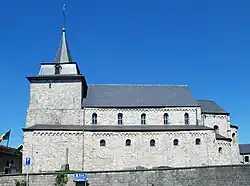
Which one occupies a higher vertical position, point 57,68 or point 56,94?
point 57,68

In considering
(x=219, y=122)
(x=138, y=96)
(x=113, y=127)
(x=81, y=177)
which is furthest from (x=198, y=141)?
(x=81, y=177)

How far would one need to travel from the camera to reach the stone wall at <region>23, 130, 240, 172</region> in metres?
36.9

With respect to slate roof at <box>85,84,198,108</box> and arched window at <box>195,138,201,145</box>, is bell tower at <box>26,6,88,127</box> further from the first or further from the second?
arched window at <box>195,138,201,145</box>

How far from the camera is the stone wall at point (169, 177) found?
25.4m

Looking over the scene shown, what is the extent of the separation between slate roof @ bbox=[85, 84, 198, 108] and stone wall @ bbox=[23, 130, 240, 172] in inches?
168

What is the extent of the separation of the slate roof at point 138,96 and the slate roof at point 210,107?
88.1 inches

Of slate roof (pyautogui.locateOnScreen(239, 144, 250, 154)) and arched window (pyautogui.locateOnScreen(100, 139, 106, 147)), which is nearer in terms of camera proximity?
arched window (pyautogui.locateOnScreen(100, 139, 106, 147))

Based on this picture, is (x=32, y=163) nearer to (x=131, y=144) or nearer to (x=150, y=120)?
(x=131, y=144)

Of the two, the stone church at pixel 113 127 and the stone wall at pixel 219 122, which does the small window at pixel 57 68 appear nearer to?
the stone church at pixel 113 127

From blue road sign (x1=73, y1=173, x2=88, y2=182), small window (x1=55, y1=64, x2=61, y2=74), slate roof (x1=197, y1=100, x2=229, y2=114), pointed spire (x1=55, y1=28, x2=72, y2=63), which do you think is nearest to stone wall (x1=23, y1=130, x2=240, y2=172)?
slate roof (x1=197, y1=100, x2=229, y2=114)

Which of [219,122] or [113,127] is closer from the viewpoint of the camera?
[113,127]

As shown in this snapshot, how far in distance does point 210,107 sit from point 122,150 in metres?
13.4

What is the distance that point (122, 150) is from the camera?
38250 millimetres

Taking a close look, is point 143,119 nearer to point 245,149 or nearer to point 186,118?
point 186,118
